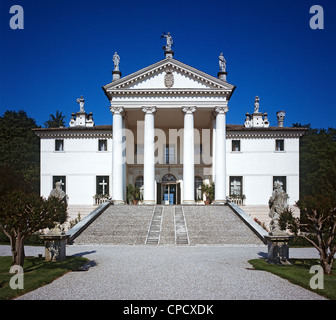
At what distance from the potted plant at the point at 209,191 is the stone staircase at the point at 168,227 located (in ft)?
19.5

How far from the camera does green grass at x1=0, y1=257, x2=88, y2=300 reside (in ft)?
31.9

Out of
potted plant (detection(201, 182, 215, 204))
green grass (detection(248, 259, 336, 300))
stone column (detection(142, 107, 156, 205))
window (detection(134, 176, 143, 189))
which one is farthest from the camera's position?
window (detection(134, 176, 143, 189))

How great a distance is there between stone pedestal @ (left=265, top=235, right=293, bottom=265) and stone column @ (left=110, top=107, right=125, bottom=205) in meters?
21.7

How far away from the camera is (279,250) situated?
50.0 feet

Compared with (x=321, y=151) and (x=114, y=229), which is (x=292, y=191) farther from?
(x=114, y=229)

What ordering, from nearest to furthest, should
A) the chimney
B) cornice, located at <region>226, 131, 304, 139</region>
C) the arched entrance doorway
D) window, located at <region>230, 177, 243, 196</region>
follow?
cornice, located at <region>226, 131, 304, 139</region>, window, located at <region>230, 177, 243, 196</region>, the arched entrance doorway, the chimney

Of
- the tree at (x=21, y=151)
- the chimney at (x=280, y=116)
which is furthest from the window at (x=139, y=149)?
the chimney at (x=280, y=116)

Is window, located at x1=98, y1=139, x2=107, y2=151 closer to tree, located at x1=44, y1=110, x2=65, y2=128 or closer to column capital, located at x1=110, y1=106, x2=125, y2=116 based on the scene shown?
column capital, located at x1=110, y1=106, x2=125, y2=116

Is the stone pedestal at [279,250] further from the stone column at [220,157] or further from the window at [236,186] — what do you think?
the window at [236,186]

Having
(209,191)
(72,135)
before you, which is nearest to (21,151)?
(72,135)

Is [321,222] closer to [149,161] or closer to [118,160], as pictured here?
[149,161]

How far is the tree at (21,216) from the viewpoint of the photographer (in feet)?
39.9

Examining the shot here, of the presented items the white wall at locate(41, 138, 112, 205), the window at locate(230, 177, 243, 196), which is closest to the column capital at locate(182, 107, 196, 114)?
the window at locate(230, 177, 243, 196)

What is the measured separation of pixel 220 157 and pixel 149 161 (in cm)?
683
